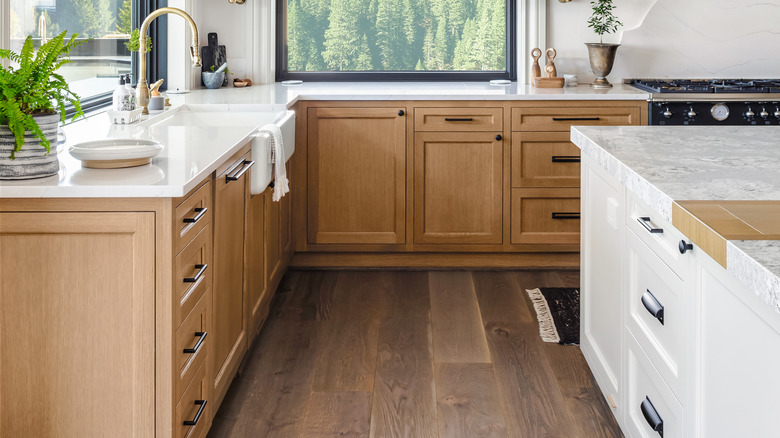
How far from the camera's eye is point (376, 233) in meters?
4.27

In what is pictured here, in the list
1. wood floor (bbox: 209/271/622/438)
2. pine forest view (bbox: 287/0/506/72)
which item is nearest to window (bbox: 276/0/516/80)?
pine forest view (bbox: 287/0/506/72)

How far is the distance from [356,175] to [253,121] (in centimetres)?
83

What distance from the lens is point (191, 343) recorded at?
212 cm

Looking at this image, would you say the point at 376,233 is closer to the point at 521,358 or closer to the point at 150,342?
the point at 521,358

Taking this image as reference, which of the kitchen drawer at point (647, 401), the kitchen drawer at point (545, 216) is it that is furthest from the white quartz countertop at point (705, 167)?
the kitchen drawer at point (545, 216)

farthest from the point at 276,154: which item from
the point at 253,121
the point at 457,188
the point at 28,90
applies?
the point at 457,188

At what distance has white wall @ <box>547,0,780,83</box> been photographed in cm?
465

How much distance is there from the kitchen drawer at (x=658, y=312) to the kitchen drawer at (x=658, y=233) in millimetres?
22

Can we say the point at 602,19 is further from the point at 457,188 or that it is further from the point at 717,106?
the point at 457,188

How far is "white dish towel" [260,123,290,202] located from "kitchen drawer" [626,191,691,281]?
1380 mm

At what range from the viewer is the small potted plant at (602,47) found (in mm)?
4438

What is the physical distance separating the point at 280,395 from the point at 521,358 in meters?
0.93

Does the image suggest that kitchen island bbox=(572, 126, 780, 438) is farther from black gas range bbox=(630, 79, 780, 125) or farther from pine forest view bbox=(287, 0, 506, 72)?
pine forest view bbox=(287, 0, 506, 72)

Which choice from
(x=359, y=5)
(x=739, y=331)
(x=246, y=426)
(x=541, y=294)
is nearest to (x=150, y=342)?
(x=246, y=426)
